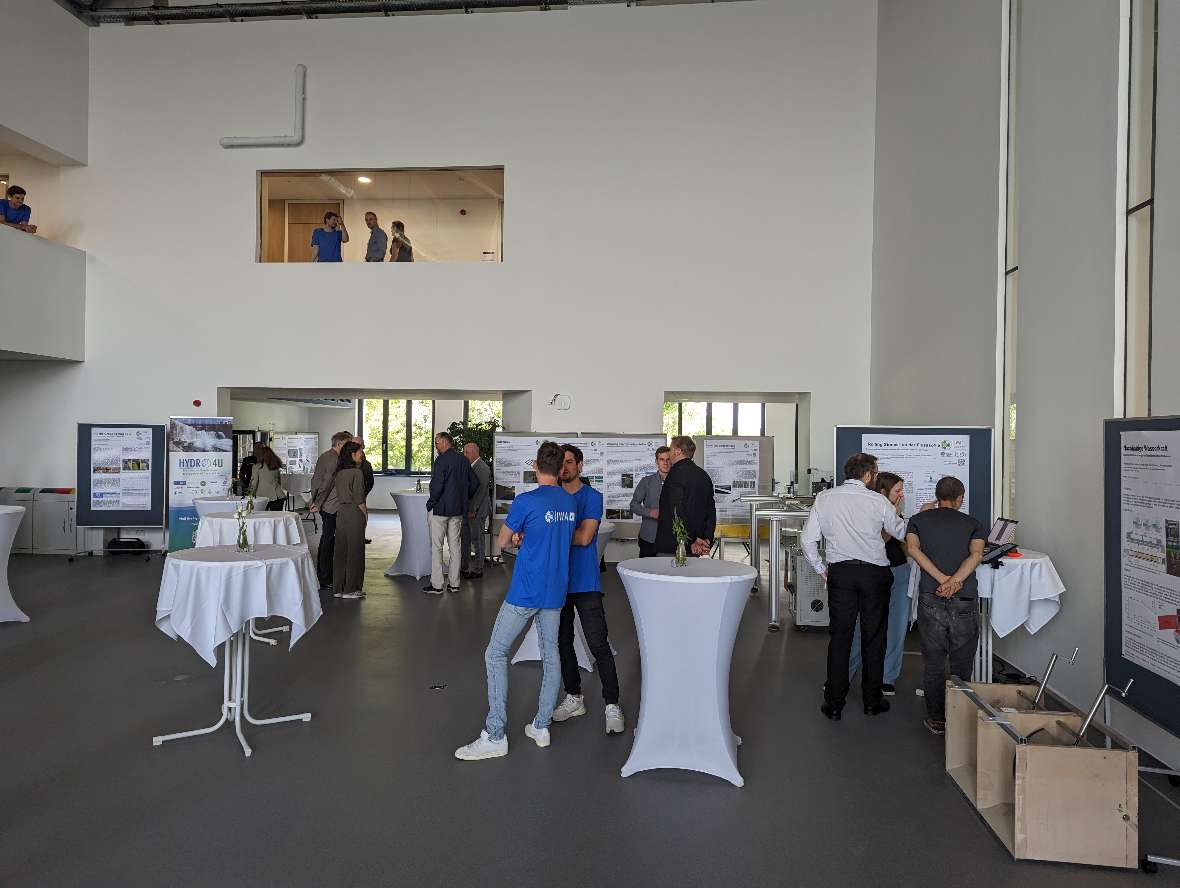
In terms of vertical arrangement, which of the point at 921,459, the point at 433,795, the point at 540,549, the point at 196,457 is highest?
the point at 921,459

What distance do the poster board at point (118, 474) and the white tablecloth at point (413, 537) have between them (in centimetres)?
357

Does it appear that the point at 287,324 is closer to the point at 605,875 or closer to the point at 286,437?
the point at 286,437

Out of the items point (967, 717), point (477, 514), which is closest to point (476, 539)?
point (477, 514)

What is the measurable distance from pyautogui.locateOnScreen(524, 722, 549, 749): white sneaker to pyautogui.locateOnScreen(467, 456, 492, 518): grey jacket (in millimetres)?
5207

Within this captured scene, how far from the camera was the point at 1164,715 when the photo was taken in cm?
337

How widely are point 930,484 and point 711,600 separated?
319cm

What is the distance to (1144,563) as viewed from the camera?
11.6 feet

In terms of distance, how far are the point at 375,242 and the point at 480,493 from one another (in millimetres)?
3833

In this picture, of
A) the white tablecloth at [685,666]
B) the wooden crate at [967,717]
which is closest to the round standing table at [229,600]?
the white tablecloth at [685,666]

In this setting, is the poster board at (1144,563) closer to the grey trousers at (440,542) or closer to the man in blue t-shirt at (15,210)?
the grey trousers at (440,542)

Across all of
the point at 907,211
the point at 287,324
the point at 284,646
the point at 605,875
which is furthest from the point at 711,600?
the point at 287,324

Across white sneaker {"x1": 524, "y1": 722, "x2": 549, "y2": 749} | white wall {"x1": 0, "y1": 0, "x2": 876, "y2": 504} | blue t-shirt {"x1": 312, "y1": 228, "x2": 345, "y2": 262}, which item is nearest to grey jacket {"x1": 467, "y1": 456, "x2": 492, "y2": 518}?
white wall {"x1": 0, "y1": 0, "x2": 876, "y2": 504}

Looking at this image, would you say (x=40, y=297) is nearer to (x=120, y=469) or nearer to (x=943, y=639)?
(x=120, y=469)

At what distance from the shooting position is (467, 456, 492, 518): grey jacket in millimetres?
9461
